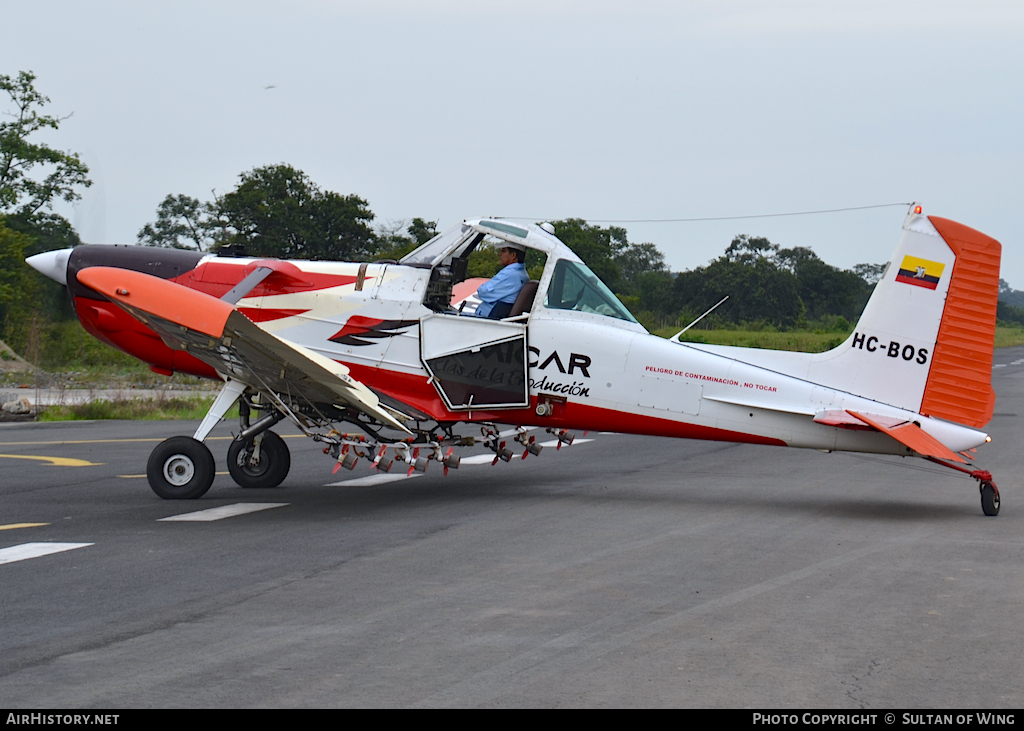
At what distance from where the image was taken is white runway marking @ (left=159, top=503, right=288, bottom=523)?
9.62 metres

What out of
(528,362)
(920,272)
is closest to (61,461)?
(528,362)

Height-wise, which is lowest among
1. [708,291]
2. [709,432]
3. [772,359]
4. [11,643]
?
[11,643]

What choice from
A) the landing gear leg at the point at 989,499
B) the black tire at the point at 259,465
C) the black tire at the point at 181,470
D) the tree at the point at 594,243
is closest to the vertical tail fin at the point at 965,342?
the landing gear leg at the point at 989,499

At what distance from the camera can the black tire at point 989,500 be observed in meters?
10.3

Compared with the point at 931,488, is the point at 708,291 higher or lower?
higher

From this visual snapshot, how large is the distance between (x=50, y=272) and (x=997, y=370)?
37.3 metres

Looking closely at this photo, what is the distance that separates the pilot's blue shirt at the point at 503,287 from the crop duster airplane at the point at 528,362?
14 cm

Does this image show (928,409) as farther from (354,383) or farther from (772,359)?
(354,383)

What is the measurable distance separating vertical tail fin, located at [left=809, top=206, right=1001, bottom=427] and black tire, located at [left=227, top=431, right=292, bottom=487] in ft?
18.4

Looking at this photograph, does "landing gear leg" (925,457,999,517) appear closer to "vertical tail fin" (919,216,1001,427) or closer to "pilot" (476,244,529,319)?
"vertical tail fin" (919,216,1001,427)
